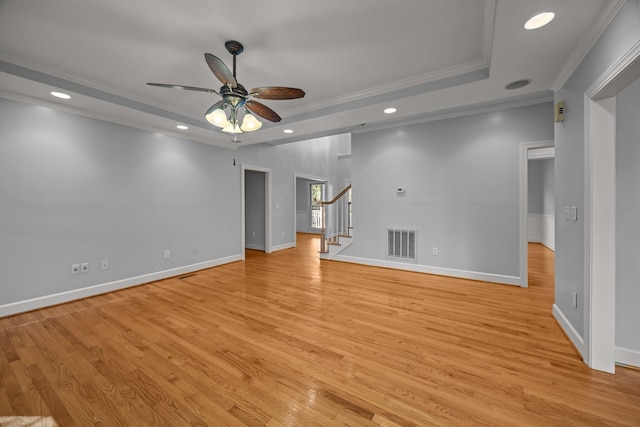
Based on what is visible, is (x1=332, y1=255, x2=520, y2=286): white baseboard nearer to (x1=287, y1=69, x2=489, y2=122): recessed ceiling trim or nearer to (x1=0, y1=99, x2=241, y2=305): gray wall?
(x1=287, y1=69, x2=489, y2=122): recessed ceiling trim

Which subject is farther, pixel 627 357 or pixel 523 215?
pixel 523 215

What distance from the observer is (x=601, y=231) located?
1.87 m

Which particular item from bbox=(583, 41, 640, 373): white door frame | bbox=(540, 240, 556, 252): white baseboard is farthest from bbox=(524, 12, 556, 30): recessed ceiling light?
bbox=(540, 240, 556, 252): white baseboard

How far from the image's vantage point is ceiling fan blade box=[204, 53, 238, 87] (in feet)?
6.14

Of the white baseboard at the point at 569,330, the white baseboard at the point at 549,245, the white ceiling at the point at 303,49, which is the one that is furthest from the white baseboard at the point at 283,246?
the white baseboard at the point at 549,245

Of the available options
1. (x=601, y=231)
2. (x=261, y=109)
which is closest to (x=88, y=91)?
(x=261, y=109)

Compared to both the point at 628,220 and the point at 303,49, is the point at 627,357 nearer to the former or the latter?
the point at 628,220

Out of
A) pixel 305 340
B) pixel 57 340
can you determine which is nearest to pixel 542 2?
pixel 305 340

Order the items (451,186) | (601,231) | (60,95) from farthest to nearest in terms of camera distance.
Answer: (451,186) → (60,95) → (601,231)

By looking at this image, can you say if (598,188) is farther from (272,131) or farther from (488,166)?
(272,131)

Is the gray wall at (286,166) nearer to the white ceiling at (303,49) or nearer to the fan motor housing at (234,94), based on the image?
the white ceiling at (303,49)

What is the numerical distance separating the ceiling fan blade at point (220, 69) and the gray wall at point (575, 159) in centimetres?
264

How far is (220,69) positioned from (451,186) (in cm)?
383

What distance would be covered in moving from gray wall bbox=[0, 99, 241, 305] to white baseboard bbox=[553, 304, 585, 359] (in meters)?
5.30
